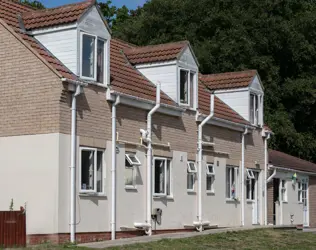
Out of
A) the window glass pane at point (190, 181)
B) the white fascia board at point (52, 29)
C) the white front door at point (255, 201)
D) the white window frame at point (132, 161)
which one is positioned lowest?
the white front door at point (255, 201)

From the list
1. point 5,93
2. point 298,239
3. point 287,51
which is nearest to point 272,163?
point 298,239

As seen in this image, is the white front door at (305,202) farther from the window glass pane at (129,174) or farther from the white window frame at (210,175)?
the window glass pane at (129,174)

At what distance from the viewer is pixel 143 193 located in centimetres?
2138

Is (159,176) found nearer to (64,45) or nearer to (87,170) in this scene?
(87,170)

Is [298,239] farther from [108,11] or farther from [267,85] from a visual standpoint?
[108,11]

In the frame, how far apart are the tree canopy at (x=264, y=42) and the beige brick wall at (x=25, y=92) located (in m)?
21.7

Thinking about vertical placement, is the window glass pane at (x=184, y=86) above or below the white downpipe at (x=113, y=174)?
above

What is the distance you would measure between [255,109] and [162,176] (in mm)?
8208

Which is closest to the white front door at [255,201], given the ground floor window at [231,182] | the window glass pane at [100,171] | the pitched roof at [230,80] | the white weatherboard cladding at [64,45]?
the ground floor window at [231,182]

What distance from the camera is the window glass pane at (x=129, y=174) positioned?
20.8 metres

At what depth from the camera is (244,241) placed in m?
21.0

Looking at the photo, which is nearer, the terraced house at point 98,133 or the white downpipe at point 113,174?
the terraced house at point 98,133

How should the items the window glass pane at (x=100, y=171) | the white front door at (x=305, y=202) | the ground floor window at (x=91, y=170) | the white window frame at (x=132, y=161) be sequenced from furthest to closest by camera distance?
the white front door at (x=305, y=202), the white window frame at (x=132, y=161), the window glass pane at (x=100, y=171), the ground floor window at (x=91, y=170)

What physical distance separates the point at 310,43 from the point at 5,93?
90.5 ft
